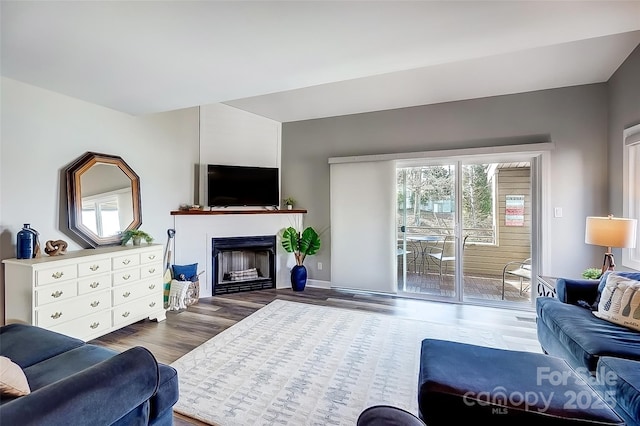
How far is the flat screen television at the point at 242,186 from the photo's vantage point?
169 inches

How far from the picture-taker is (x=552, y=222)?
3549 millimetres

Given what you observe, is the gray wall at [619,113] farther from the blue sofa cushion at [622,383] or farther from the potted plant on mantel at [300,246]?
the potted plant on mantel at [300,246]

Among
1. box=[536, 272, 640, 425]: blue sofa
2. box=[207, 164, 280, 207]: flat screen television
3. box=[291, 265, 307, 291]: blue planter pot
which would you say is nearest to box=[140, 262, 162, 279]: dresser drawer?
box=[207, 164, 280, 207]: flat screen television

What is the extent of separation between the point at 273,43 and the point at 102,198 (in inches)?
104

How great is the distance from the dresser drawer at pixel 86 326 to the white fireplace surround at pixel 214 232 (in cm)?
129

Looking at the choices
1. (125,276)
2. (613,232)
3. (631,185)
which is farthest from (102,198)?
(631,185)

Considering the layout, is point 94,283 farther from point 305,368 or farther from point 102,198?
point 305,368

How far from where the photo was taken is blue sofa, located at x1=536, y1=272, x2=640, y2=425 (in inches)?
54.3

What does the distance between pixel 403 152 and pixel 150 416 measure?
13.2 ft

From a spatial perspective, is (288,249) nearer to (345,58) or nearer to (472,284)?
(472,284)

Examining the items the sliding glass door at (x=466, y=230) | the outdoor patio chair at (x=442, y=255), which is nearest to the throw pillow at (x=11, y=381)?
the sliding glass door at (x=466, y=230)

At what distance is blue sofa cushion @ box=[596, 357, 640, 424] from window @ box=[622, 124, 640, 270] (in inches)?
78.7

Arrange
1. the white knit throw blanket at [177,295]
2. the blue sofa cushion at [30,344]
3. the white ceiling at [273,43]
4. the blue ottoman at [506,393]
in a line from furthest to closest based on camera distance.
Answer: the white knit throw blanket at [177,295]
the white ceiling at [273,43]
the blue sofa cushion at [30,344]
the blue ottoman at [506,393]

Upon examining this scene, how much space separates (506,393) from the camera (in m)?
1.27
